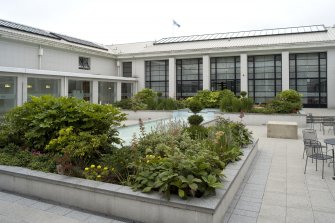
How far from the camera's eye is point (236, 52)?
26859mm

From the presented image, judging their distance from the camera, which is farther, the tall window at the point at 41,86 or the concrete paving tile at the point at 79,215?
the tall window at the point at 41,86

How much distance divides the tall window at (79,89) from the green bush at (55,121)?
13186 mm

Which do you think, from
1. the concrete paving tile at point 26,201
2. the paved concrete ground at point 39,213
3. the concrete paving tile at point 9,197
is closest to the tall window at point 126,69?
the concrete paving tile at point 9,197

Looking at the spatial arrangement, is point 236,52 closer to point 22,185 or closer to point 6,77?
point 6,77

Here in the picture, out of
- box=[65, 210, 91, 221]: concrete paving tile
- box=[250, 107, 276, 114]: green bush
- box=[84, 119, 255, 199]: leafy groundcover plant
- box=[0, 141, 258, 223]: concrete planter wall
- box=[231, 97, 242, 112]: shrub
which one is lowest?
box=[65, 210, 91, 221]: concrete paving tile

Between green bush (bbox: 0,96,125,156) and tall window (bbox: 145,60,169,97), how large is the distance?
23821 millimetres

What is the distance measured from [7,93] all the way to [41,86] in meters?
2.59

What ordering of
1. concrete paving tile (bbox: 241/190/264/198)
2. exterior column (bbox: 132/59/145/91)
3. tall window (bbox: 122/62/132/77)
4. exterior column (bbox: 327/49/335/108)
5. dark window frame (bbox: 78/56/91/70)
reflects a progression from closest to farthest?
1. concrete paving tile (bbox: 241/190/264/198)
2. exterior column (bbox: 327/49/335/108)
3. dark window frame (bbox: 78/56/91/70)
4. exterior column (bbox: 132/59/145/91)
5. tall window (bbox: 122/62/132/77)

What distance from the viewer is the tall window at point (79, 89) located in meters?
20.1

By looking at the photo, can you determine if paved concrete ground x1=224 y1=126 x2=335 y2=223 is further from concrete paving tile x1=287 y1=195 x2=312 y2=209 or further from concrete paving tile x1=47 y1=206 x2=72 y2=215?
concrete paving tile x1=47 y1=206 x2=72 y2=215

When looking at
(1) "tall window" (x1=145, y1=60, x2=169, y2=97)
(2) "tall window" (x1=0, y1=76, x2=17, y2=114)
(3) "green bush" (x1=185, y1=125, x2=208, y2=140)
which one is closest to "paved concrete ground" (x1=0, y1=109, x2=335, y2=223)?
(3) "green bush" (x1=185, y1=125, x2=208, y2=140)

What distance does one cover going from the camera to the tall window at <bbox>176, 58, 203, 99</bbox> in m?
29.5

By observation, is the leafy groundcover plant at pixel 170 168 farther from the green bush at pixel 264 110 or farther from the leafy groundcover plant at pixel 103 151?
the green bush at pixel 264 110

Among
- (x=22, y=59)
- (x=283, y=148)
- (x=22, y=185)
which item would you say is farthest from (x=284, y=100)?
(x=22, y=59)
